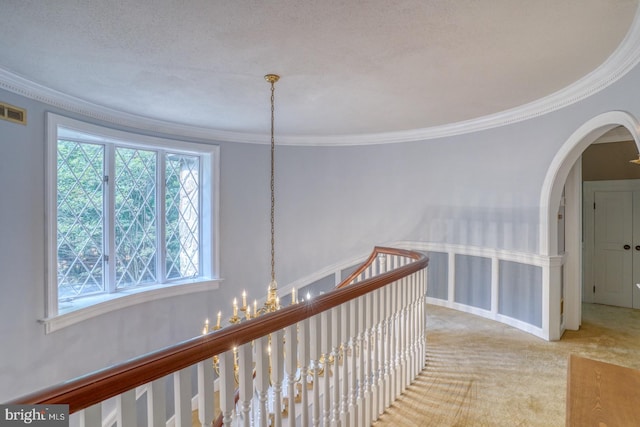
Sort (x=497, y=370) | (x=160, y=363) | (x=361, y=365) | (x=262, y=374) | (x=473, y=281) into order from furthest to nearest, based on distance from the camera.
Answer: (x=473, y=281) < (x=497, y=370) < (x=361, y=365) < (x=262, y=374) < (x=160, y=363)

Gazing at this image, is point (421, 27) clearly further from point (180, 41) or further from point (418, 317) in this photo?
point (418, 317)

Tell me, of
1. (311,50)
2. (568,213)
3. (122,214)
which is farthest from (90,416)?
(568,213)

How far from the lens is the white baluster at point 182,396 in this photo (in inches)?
40.4

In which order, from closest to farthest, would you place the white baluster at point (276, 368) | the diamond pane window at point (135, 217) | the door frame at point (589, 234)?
1. the white baluster at point (276, 368)
2. the diamond pane window at point (135, 217)
3. the door frame at point (589, 234)

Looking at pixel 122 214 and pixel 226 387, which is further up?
pixel 122 214

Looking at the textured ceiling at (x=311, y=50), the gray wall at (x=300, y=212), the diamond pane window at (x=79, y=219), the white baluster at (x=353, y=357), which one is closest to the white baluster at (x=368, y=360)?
the white baluster at (x=353, y=357)

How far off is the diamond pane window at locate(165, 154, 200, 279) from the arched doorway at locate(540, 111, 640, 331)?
4256mm

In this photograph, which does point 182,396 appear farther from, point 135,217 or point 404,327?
point 135,217

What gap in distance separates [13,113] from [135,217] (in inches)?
64.9

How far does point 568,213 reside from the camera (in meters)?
3.82

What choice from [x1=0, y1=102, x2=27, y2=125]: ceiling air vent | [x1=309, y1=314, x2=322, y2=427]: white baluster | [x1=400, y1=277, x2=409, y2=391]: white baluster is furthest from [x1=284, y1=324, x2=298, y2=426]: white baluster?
[x1=0, y1=102, x2=27, y2=125]: ceiling air vent

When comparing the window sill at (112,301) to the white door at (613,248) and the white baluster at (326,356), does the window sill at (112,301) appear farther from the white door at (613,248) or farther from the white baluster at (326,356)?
the white door at (613,248)

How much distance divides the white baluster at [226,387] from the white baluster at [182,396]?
122 mm

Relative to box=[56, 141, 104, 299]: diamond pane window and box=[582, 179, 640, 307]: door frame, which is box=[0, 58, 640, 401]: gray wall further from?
box=[582, 179, 640, 307]: door frame
